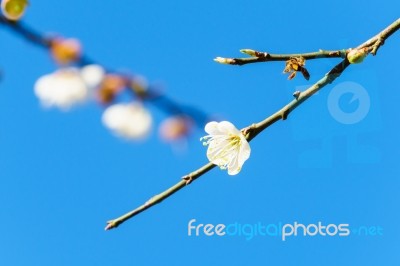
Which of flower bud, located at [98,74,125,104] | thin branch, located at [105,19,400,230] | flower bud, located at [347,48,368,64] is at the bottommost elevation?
thin branch, located at [105,19,400,230]

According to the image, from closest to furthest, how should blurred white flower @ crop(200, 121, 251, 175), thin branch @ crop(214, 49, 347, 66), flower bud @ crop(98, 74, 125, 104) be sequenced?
thin branch @ crop(214, 49, 347, 66)
blurred white flower @ crop(200, 121, 251, 175)
flower bud @ crop(98, 74, 125, 104)

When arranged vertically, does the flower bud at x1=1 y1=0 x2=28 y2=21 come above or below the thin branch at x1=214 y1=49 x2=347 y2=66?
above

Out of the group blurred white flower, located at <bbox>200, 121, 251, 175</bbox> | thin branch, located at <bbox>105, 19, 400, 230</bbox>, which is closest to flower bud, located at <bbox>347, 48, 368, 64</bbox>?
thin branch, located at <bbox>105, 19, 400, 230</bbox>

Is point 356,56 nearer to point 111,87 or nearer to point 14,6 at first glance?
point 14,6

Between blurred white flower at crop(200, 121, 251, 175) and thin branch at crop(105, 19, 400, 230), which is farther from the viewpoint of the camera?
blurred white flower at crop(200, 121, 251, 175)

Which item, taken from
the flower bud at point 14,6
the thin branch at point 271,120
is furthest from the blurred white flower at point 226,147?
the flower bud at point 14,6

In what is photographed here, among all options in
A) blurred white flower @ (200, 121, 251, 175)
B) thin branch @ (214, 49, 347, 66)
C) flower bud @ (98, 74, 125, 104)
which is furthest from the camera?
flower bud @ (98, 74, 125, 104)

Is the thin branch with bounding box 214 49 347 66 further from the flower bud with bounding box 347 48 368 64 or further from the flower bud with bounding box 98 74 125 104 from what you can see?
the flower bud with bounding box 98 74 125 104

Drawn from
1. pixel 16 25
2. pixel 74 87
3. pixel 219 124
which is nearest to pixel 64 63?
pixel 74 87

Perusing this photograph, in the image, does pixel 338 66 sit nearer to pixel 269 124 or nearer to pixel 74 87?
pixel 269 124
